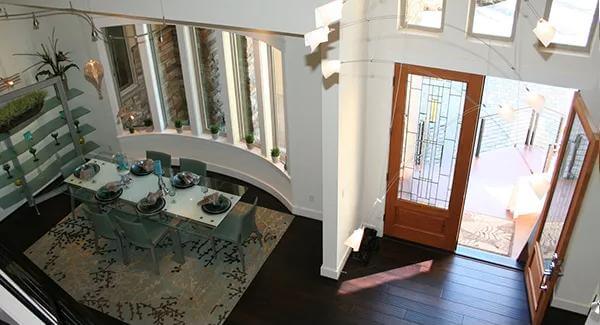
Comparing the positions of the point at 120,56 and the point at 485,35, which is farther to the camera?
the point at 120,56

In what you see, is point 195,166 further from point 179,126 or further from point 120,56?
point 120,56

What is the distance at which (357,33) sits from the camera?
6.24m

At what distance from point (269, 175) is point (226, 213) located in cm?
187

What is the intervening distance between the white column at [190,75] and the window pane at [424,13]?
3794 mm

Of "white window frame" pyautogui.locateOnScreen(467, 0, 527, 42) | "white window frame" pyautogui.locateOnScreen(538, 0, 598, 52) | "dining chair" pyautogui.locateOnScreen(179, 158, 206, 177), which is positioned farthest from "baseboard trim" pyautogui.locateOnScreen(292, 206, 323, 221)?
"white window frame" pyautogui.locateOnScreen(538, 0, 598, 52)

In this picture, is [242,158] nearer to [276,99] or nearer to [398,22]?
[276,99]

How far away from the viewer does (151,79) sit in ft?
30.9

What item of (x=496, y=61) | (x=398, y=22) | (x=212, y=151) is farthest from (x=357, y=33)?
(x=212, y=151)

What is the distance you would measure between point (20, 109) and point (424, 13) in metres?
6.25

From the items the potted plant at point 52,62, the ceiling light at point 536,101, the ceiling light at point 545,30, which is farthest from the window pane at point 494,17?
the potted plant at point 52,62

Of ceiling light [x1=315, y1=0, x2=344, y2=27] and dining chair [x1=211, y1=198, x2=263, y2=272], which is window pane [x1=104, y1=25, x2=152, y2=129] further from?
ceiling light [x1=315, y1=0, x2=344, y2=27]

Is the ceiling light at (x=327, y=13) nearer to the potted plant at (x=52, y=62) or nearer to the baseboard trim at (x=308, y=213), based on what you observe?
the baseboard trim at (x=308, y=213)

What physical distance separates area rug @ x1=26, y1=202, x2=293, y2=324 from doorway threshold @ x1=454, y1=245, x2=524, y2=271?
8.46 feet

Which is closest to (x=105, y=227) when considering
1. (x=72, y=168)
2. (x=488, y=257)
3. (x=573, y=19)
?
(x=72, y=168)
